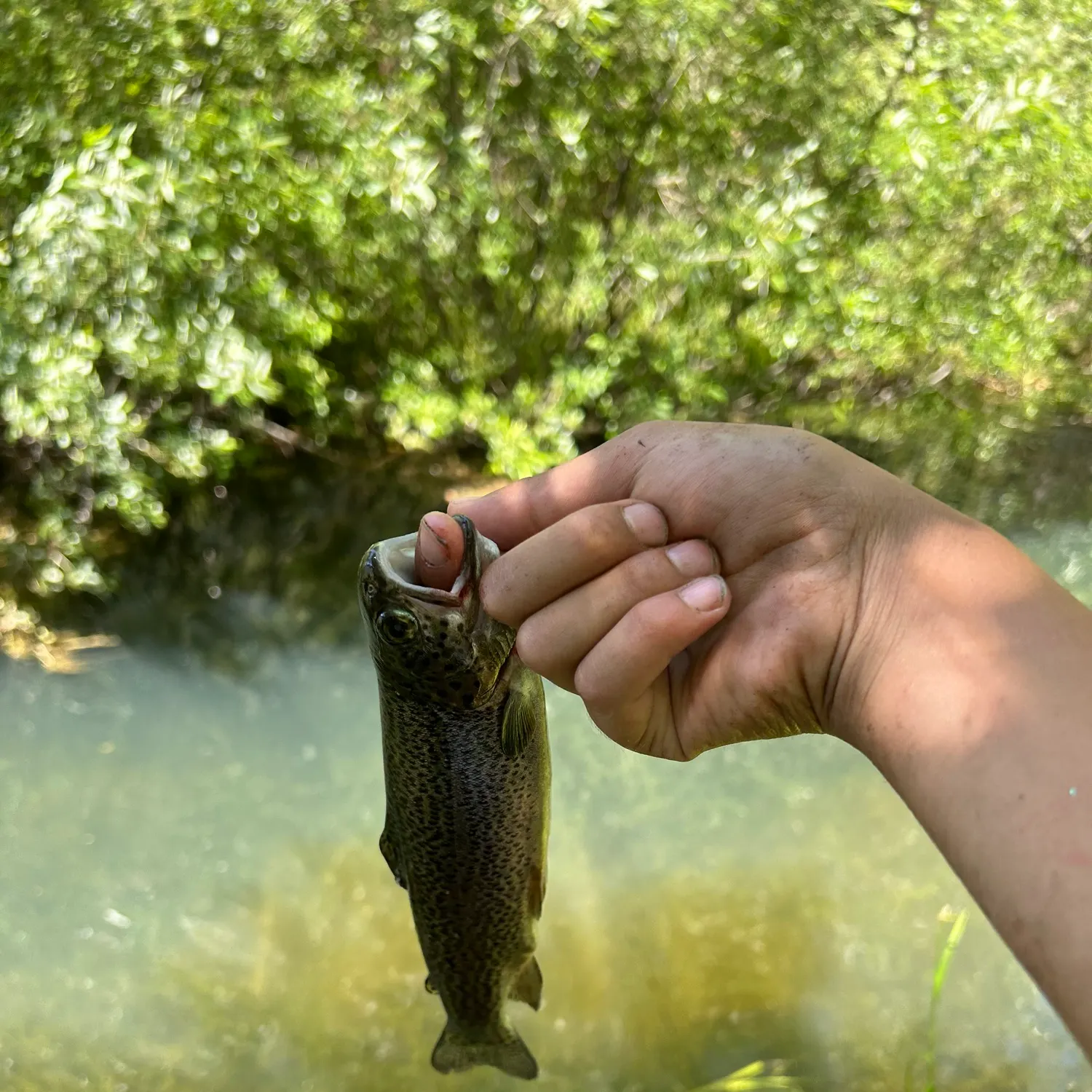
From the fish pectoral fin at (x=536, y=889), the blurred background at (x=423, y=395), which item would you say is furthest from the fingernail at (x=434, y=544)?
the blurred background at (x=423, y=395)

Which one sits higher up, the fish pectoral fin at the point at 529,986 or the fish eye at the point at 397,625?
the fish eye at the point at 397,625

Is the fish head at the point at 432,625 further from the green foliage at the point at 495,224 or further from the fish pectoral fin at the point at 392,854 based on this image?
the green foliage at the point at 495,224

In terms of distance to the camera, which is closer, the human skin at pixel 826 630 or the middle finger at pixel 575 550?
the human skin at pixel 826 630

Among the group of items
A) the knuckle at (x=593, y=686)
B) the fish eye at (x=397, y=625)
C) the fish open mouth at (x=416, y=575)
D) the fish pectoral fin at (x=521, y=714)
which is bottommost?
the fish pectoral fin at (x=521, y=714)

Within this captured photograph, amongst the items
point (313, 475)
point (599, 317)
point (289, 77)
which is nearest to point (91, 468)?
point (313, 475)

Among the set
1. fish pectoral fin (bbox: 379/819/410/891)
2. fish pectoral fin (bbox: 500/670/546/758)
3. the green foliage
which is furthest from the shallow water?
fish pectoral fin (bbox: 500/670/546/758)

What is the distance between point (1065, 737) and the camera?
3.01ft

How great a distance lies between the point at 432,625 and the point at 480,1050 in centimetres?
148

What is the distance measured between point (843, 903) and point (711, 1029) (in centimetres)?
84

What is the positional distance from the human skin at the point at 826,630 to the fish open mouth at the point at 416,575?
29 millimetres

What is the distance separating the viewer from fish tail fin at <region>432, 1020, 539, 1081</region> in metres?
2.20

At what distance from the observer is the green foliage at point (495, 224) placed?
131 inches

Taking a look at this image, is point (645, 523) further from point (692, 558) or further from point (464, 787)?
point (464, 787)

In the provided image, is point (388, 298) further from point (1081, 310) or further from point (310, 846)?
point (1081, 310)
